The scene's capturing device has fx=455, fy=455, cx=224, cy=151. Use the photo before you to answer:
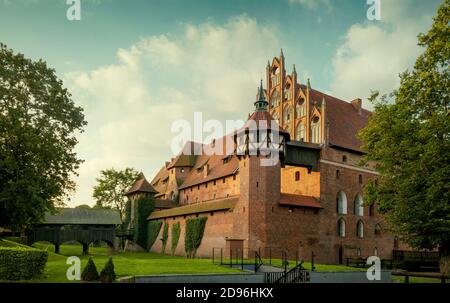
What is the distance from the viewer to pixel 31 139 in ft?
82.1

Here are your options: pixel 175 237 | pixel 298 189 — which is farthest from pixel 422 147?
pixel 175 237

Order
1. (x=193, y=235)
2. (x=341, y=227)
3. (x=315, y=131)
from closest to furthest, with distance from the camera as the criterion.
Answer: (x=315, y=131) < (x=341, y=227) < (x=193, y=235)

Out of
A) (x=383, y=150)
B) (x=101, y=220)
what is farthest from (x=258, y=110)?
(x=101, y=220)

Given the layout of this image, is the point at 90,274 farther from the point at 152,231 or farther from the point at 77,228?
the point at 152,231

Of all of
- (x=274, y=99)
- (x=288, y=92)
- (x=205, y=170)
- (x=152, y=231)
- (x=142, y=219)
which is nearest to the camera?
(x=288, y=92)

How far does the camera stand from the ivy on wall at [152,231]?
49162 millimetres

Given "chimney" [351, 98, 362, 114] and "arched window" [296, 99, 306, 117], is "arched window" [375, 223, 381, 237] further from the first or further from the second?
"arched window" [296, 99, 306, 117]

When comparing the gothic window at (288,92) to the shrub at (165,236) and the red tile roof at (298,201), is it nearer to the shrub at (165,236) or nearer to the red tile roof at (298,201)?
the red tile roof at (298,201)

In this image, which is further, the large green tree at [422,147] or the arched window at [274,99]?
the arched window at [274,99]

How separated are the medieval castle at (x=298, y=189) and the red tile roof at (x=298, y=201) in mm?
77

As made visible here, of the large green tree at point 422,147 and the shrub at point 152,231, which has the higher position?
the large green tree at point 422,147

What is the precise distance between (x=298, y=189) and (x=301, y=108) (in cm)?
709

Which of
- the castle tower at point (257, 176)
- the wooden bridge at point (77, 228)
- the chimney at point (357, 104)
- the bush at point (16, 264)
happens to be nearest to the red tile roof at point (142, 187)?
the wooden bridge at point (77, 228)

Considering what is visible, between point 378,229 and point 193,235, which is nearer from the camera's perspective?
point 193,235
